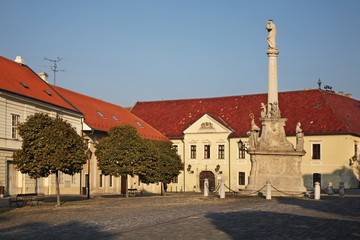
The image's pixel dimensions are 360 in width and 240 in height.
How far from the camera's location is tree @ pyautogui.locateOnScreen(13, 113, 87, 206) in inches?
974

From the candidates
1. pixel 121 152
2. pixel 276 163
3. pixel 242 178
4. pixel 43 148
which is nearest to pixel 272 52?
pixel 276 163

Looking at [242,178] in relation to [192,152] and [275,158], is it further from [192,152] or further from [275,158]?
[275,158]

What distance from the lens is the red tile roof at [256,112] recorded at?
177ft

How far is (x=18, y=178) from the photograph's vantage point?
34.7 m

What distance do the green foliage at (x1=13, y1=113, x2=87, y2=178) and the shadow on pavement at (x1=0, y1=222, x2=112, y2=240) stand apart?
27.4 ft

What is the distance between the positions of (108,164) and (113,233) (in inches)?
819

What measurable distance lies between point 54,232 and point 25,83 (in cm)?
2566

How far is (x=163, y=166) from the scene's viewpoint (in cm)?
4338

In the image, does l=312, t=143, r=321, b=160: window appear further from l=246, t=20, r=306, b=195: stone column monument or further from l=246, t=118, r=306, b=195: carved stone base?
l=246, t=118, r=306, b=195: carved stone base

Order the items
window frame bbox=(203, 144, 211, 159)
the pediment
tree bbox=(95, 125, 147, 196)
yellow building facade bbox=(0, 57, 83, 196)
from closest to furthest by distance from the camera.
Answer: yellow building facade bbox=(0, 57, 83, 196), tree bbox=(95, 125, 147, 196), the pediment, window frame bbox=(203, 144, 211, 159)

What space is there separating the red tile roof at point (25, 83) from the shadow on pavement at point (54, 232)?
62.1ft

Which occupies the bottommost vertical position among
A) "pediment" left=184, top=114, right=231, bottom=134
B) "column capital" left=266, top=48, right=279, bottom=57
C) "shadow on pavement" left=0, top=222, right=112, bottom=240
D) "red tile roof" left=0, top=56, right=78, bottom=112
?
"shadow on pavement" left=0, top=222, right=112, bottom=240

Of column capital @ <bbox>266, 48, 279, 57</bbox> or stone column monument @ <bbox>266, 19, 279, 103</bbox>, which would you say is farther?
column capital @ <bbox>266, 48, 279, 57</bbox>

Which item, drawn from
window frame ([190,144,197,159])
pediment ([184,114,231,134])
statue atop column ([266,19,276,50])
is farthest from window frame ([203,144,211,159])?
statue atop column ([266,19,276,50])
